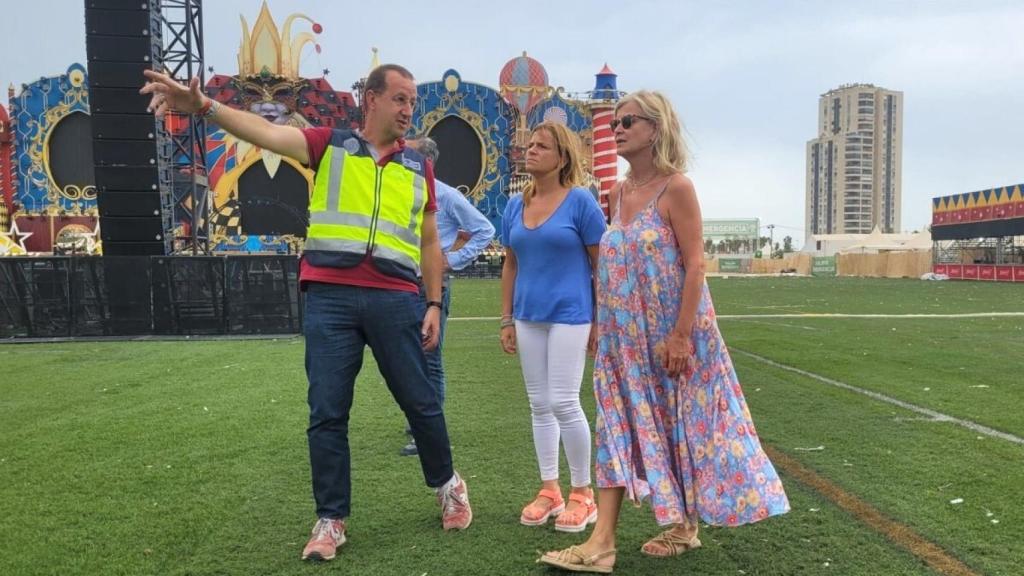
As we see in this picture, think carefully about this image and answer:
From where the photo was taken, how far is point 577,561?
2.62 metres

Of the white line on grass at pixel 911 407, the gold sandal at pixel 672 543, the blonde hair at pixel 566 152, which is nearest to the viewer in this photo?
the gold sandal at pixel 672 543

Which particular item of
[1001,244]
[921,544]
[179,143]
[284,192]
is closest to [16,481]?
[921,544]

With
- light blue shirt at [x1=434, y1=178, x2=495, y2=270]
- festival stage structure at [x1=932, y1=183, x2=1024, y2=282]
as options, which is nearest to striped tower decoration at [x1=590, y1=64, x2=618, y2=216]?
festival stage structure at [x1=932, y1=183, x2=1024, y2=282]

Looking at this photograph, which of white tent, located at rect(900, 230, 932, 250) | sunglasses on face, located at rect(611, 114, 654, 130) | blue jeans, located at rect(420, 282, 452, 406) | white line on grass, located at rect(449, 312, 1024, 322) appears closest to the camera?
sunglasses on face, located at rect(611, 114, 654, 130)

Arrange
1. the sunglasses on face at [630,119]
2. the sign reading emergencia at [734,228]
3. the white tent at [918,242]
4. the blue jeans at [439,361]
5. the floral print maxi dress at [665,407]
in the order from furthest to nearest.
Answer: the sign reading emergencia at [734,228] → the white tent at [918,242] → the blue jeans at [439,361] → the sunglasses on face at [630,119] → the floral print maxi dress at [665,407]

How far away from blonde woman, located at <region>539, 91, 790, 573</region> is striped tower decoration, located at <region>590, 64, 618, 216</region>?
1056 inches

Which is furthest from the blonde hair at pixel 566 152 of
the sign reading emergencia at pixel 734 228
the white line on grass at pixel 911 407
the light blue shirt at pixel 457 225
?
the sign reading emergencia at pixel 734 228

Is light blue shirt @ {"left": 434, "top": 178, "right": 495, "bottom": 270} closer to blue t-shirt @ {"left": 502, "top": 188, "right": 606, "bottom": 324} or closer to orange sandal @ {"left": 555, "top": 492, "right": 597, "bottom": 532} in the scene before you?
blue t-shirt @ {"left": 502, "top": 188, "right": 606, "bottom": 324}

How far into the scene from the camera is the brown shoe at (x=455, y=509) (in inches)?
120

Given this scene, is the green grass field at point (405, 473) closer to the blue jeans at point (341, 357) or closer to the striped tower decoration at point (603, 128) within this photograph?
the blue jeans at point (341, 357)

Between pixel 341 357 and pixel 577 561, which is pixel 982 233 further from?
pixel 341 357

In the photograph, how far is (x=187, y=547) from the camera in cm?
287

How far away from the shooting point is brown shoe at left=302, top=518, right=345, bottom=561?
2736mm

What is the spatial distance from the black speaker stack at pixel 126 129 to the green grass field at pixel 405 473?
3569 millimetres
